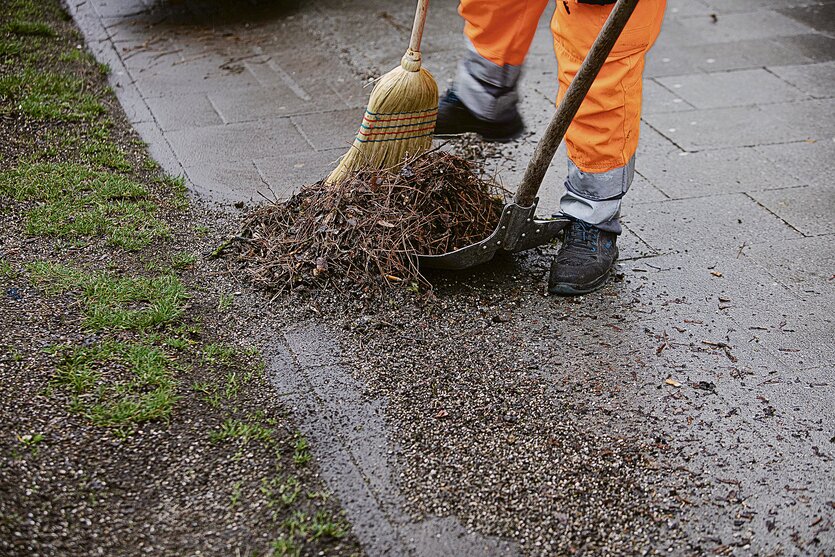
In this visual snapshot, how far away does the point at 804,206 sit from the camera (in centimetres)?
377

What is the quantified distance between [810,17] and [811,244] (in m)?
3.16

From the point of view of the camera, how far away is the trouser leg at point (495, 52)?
325cm

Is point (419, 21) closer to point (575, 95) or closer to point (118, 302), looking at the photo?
point (575, 95)

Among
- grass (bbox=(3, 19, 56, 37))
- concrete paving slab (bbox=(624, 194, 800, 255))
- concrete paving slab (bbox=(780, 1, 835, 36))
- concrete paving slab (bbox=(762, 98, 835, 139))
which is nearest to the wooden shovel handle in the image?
concrete paving slab (bbox=(624, 194, 800, 255))

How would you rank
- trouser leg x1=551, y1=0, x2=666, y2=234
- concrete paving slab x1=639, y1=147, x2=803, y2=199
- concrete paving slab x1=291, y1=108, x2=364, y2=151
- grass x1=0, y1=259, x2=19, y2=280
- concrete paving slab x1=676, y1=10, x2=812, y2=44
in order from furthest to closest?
concrete paving slab x1=676, y1=10, x2=812, y2=44 → concrete paving slab x1=291, y1=108, x2=364, y2=151 → concrete paving slab x1=639, y1=147, x2=803, y2=199 → grass x1=0, y1=259, x2=19, y2=280 → trouser leg x1=551, y1=0, x2=666, y2=234

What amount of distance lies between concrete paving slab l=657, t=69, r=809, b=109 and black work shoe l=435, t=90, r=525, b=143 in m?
1.58

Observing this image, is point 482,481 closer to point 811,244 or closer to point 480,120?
point 480,120

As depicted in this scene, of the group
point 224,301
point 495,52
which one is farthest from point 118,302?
point 495,52

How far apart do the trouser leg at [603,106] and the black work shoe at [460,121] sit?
1.62 ft

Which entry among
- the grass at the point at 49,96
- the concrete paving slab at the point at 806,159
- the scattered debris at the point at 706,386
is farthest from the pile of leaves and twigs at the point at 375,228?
the concrete paving slab at the point at 806,159

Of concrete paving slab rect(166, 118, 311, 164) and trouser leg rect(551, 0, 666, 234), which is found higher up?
trouser leg rect(551, 0, 666, 234)

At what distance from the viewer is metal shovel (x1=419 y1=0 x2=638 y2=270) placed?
8.75ft

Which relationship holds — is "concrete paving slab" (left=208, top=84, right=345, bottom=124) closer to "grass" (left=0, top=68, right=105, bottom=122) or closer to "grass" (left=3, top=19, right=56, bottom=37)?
"grass" (left=0, top=68, right=105, bottom=122)

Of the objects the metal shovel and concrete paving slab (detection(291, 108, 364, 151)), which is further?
concrete paving slab (detection(291, 108, 364, 151))
